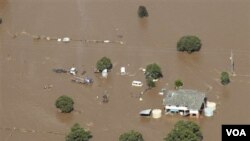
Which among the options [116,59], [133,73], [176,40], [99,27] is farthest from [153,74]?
[99,27]

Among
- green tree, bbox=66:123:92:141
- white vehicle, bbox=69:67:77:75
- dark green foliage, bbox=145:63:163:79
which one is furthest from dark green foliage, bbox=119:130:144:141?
white vehicle, bbox=69:67:77:75

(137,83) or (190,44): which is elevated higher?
(190,44)

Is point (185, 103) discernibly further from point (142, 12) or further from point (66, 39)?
point (142, 12)

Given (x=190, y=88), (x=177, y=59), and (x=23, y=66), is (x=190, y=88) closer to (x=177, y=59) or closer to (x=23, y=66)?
(x=177, y=59)

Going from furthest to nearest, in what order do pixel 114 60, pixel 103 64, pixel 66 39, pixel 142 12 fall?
1. pixel 142 12
2. pixel 66 39
3. pixel 114 60
4. pixel 103 64

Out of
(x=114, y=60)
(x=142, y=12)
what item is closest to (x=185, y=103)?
(x=114, y=60)

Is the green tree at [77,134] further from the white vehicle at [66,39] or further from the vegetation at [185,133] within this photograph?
the white vehicle at [66,39]
